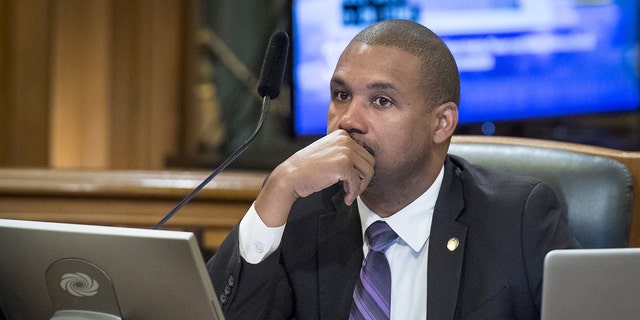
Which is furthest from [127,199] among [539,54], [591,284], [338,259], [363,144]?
[591,284]

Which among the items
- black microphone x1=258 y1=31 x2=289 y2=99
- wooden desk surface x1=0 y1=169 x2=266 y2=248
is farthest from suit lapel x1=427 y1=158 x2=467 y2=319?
wooden desk surface x1=0 y1=169 x2=266 y2=248

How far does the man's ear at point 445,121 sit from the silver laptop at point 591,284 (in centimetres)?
59

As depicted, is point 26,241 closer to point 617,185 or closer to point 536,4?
point 617,185

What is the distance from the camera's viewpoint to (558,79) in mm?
3111

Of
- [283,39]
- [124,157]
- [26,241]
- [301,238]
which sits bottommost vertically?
[124,157]

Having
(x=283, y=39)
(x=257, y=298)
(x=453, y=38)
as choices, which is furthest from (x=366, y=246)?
(x=453, y=38)

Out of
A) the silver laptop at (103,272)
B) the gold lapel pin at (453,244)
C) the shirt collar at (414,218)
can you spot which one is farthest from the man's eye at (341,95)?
the silver laptop at (103,272)

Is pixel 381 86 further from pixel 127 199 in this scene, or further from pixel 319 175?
pixel 127 199

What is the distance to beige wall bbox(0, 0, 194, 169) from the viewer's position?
126 inches

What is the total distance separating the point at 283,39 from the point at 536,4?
1634 millimetres

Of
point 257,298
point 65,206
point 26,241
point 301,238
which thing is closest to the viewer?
point 26,241

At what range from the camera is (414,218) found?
174cm

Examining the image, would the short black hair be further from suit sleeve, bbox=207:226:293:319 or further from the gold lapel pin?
suit sleeve, bbox=207:226:293:319

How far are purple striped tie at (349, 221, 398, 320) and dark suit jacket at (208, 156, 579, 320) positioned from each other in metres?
0.03
